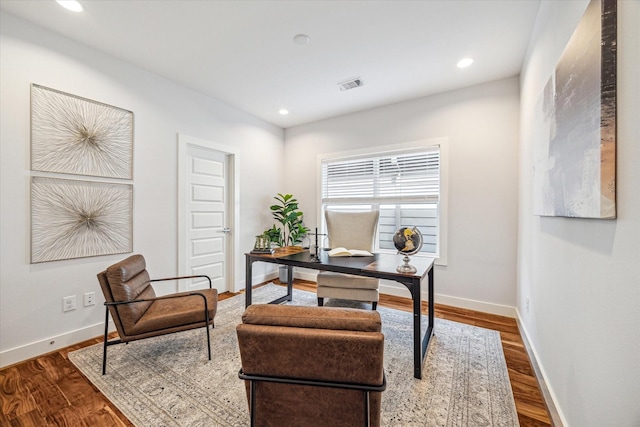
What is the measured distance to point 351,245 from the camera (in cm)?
309

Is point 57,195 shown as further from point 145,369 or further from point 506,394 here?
point 506,394

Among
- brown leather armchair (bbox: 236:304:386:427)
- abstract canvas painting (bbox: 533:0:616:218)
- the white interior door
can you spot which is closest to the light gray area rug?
brown leather armchair (bbox: 236:304:386:427)

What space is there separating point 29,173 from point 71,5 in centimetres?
136

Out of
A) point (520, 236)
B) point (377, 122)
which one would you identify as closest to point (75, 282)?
point (377, 122)

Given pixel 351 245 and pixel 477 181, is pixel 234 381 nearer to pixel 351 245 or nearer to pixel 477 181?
pixel 351 245

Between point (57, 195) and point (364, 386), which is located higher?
point (57, 195)

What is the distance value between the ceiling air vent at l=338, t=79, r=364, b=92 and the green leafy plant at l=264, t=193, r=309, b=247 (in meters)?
1.89

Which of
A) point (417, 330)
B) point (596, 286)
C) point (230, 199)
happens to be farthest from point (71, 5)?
point (596, 286)

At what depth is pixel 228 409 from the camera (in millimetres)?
1554

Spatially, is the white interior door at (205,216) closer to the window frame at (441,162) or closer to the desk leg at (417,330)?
the window frame at (441,162)

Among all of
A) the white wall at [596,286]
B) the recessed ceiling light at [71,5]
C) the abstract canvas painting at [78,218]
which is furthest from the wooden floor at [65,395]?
the recessed ceiling light at [71,5]

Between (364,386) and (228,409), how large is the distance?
1081 mm

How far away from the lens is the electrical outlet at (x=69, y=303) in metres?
2.31

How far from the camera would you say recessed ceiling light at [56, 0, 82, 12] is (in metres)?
1.92
